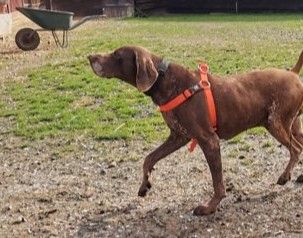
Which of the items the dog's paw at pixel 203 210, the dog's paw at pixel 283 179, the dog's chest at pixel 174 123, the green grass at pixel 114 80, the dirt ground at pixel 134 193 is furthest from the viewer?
the green grass at pixel 114 80

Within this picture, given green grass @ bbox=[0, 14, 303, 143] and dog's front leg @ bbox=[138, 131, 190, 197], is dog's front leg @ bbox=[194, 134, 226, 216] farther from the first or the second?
green grass @ bbox=[0, 14, 303, 143]

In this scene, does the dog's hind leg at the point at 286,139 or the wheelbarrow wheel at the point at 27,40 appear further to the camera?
the wheelbarrow wheel at the point at 27,40

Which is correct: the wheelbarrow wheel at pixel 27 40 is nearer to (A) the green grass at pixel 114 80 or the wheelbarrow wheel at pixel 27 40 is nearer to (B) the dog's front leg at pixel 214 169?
(A) the green grass at pixel 114 80

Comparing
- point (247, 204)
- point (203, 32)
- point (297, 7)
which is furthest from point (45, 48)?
point (297, 7)

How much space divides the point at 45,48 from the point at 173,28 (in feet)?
22.3

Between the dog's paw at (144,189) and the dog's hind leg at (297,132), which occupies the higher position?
the dog's hind leg at (297,132)

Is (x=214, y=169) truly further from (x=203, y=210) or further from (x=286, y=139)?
(x=286, y=139)

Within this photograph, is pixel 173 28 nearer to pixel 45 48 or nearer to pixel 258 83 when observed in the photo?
pixel 45 48

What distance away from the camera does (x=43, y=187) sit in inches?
267

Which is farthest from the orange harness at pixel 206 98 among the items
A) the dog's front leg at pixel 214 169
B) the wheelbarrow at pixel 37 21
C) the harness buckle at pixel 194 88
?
the wheelbarrow at pixel 37 21

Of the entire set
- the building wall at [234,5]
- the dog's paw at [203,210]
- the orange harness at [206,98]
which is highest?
the orange harness at [206,98]

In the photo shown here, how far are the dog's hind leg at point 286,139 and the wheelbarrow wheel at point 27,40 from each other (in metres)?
12.7

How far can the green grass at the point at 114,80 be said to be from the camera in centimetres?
941

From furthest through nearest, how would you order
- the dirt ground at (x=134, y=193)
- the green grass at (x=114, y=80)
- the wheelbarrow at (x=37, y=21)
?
the wheelbarrow at (x=37, y=21) < the green grass at (x=114, y=80) < the dirt ground at (x=134, y=193)
